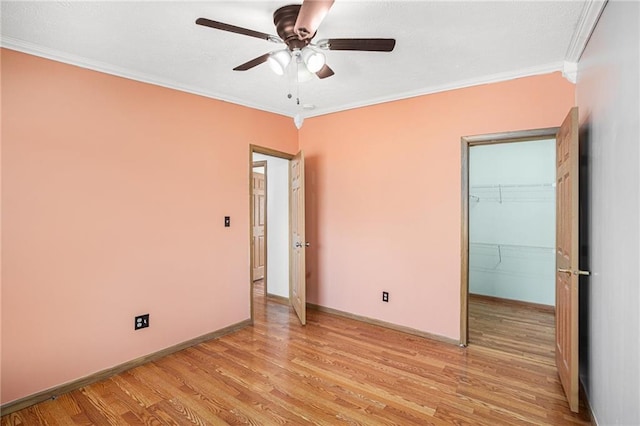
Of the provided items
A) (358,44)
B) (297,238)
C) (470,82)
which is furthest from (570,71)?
(297,238)

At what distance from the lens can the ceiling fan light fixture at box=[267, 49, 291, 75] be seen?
6.41 ft

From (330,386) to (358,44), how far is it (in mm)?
2322

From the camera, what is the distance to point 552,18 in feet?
6.57

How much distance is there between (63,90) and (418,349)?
363 centimetres

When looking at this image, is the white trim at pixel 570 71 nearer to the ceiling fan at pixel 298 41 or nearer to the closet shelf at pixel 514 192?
the ceiling fan at pixel 298 41

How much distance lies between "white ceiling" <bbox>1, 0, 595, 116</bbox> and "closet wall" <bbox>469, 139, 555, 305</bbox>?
1.97 m

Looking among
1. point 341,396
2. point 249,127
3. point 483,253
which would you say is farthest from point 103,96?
point 483,253

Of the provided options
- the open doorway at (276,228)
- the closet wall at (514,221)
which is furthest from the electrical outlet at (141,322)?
the closet wall at (514,221)

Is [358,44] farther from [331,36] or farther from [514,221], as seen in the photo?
[514,221]

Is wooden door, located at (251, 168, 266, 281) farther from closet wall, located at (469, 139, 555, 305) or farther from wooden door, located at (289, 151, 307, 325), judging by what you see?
closet wall, located at (469, 139, 555, 305)

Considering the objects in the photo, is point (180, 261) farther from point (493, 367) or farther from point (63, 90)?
point (493, 367)

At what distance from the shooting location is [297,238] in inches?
152

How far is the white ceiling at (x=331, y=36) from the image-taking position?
1899mm

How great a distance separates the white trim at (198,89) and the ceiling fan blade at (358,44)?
Answer: 1577 millimetres
